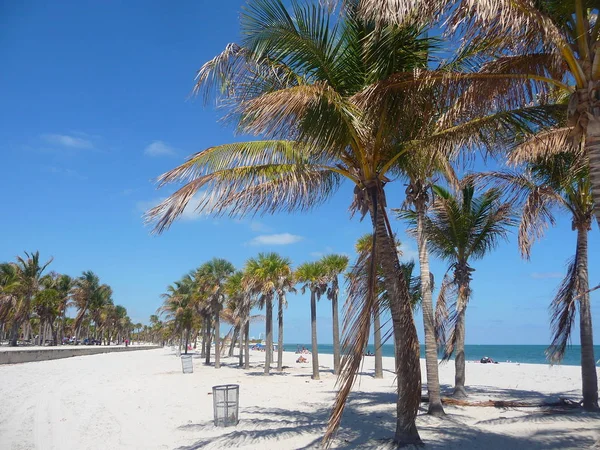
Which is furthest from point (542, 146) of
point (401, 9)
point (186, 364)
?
point (186, 364)

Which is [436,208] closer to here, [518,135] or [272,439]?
[518,135]

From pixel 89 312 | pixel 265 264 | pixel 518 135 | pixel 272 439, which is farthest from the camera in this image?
pixel 89 312

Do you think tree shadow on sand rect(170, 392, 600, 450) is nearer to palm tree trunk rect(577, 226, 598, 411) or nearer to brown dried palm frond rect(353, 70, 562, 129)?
palm tree trunk rect(577, 226, 598, 411)

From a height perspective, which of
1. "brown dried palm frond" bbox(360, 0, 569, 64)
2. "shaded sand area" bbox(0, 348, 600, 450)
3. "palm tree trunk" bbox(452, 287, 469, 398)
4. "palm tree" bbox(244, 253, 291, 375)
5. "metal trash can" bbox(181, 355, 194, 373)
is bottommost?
"metal trash can" bbox(181, 355, 194, 373)

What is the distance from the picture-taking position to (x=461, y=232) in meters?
13.0

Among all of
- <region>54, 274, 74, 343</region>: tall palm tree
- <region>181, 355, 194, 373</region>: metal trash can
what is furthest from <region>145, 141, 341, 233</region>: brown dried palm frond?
<region>54, 274, 74, 343</region>: tall palm tree

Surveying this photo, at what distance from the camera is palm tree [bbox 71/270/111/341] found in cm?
7362

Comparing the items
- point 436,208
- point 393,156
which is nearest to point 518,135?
point 393,156

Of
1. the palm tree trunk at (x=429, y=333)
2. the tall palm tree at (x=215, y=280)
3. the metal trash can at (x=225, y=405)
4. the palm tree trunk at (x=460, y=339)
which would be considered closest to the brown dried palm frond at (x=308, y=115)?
the palm tree trunk at (x=429, y=333)

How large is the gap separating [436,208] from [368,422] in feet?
21.0

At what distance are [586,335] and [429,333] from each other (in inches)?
143

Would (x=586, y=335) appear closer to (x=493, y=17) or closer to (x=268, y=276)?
(x=493, y=17)

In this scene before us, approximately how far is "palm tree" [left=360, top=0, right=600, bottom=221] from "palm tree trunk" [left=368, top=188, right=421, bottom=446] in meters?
1.95

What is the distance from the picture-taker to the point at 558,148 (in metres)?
7.91
